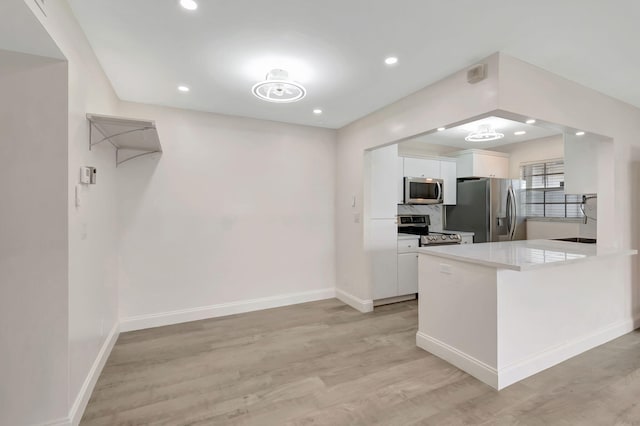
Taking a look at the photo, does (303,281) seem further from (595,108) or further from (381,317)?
(595,108)

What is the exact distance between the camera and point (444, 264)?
2531 millimetres

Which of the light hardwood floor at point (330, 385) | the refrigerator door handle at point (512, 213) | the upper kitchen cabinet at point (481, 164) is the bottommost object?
the light hardwood floor at point (330, 385)

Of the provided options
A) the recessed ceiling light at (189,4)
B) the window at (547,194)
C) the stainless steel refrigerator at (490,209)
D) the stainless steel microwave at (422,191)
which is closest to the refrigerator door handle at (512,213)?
the stainless steel refrigerator at (490,209)

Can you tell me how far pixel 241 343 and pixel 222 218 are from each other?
5.00ft

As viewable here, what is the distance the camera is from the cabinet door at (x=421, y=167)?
14.7 feet

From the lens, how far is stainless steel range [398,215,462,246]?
13.9 feet

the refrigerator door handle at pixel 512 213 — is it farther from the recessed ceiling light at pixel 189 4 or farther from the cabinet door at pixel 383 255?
the recessed ceiling light at pixel 189 4

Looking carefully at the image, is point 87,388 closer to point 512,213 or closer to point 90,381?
point 90,381

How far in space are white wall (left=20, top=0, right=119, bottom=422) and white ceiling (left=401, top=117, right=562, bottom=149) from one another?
330 centimetres

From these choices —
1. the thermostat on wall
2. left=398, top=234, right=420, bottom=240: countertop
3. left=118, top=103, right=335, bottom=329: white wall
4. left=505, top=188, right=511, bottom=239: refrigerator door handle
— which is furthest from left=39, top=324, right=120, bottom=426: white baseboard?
left=505, top=188, right=511, bottom=239: refrigerator door handle

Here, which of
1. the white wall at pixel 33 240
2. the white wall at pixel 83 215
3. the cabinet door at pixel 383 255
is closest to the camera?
the white wall at pixel 33 240

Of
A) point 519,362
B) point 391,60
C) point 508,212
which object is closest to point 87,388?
point 519,362

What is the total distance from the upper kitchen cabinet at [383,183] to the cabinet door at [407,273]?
0.66m

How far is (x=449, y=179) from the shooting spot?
16.2 ft
